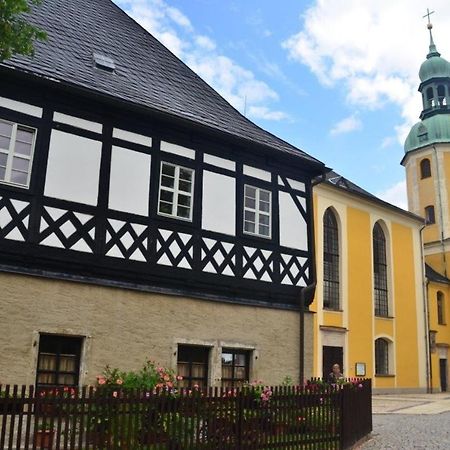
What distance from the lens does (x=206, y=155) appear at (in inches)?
512

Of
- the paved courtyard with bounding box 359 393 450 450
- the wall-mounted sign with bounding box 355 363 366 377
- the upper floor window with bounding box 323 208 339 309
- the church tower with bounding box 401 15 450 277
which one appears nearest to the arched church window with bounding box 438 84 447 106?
the church tower with bounding box 401 15 450 277

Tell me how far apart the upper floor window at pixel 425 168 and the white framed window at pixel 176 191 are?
3387 cm

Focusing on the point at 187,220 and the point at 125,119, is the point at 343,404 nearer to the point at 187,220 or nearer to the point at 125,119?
the point at 187,220

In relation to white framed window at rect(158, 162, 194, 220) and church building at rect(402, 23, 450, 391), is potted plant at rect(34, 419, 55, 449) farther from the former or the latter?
church building at rect(402, 23, 450, 391)

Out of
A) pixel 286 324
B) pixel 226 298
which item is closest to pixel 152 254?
pixel 226 298

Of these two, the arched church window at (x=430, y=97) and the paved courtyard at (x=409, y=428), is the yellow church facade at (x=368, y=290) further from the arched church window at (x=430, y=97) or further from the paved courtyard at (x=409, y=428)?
the arched church window at (x=430, y=97)

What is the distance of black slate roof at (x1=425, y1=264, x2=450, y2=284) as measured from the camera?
121 ft

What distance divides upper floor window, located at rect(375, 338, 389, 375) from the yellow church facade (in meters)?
0.05

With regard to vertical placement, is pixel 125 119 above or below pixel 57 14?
below

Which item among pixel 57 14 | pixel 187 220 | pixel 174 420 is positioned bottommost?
pixel 174 420

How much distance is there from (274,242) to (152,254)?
3302mm

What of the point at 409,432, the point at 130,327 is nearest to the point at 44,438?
the point at 130,327

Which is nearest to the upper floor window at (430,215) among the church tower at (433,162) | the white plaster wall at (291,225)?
the church tower at (433,162)

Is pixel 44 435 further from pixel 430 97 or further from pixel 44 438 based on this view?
pixel 430 97
